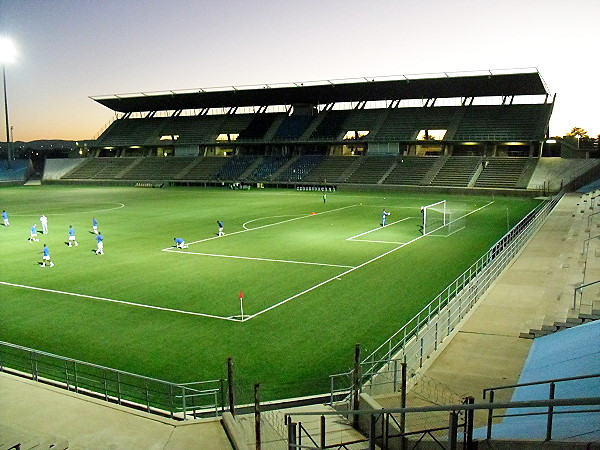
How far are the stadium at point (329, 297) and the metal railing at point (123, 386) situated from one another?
0.22 ft

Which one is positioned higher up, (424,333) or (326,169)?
(326,169)

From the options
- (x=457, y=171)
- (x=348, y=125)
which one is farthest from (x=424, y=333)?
(x=348, y=125)

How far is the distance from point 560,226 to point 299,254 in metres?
18.9

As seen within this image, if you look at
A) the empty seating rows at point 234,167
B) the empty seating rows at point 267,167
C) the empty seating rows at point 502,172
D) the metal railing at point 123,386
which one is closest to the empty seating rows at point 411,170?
the empty seating rows at point 502,172

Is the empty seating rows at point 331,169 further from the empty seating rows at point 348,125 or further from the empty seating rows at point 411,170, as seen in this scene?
the empty seating rows at point 411,170

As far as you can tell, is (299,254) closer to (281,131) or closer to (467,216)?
(467,216)

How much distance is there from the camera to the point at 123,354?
14.5 m

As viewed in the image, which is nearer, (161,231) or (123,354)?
(123,354)

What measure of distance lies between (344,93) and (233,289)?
65454 millimetres

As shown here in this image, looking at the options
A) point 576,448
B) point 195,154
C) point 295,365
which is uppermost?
point 195,154

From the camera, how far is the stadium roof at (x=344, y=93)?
7025 centimetres

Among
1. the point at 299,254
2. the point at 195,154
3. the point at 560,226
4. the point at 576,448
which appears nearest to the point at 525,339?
the point at 576,448

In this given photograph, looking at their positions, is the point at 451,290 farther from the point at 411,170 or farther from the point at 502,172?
the point at 411,170

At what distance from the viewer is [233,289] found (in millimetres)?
20984
